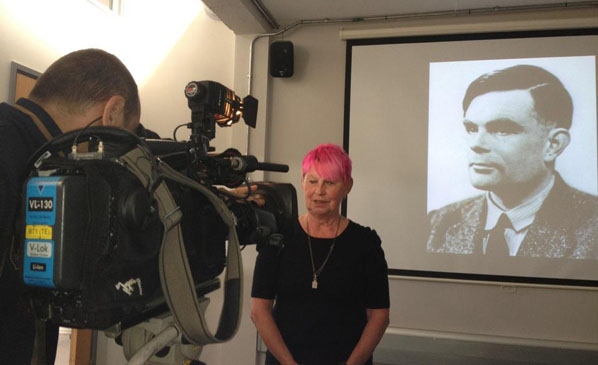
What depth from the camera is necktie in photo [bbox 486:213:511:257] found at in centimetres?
282

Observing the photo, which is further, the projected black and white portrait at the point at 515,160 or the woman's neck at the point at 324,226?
the projected black and white portrait at the point at 515,160

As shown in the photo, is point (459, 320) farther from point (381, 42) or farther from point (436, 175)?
point (381, 42)

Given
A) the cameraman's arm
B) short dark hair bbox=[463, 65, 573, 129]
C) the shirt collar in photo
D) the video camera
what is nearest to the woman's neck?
the cameraman's arm

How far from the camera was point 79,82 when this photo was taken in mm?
676

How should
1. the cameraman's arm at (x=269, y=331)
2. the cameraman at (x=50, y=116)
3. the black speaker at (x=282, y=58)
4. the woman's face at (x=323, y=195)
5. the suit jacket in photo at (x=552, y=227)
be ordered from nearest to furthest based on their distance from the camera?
the cameraman at (x=50, y=116)
the cameraman's arm at (x=269, y=331)
the woman's face at (x=323, y=195)
the suit jacket in photo at (x=552, y=227)
the black speaker at (x=282, y=58)

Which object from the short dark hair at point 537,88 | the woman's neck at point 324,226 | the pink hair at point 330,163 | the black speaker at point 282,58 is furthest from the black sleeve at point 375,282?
the black speaker at point 282,58

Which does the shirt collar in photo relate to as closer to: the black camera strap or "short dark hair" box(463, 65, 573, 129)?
"short dark hair" box(463, 65, 573, 129)

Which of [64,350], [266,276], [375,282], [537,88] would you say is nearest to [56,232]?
[266,276]

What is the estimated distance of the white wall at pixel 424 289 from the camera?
2766 mm

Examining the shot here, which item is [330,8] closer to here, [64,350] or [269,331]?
[269,331]

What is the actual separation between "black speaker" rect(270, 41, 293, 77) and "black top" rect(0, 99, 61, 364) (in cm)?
262

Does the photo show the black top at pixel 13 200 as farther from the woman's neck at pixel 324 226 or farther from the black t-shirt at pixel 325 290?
the woman's neck at pixel 324 226

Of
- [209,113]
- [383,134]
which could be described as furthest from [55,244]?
[383,134]

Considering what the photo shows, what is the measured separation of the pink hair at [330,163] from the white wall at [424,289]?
157 cm
